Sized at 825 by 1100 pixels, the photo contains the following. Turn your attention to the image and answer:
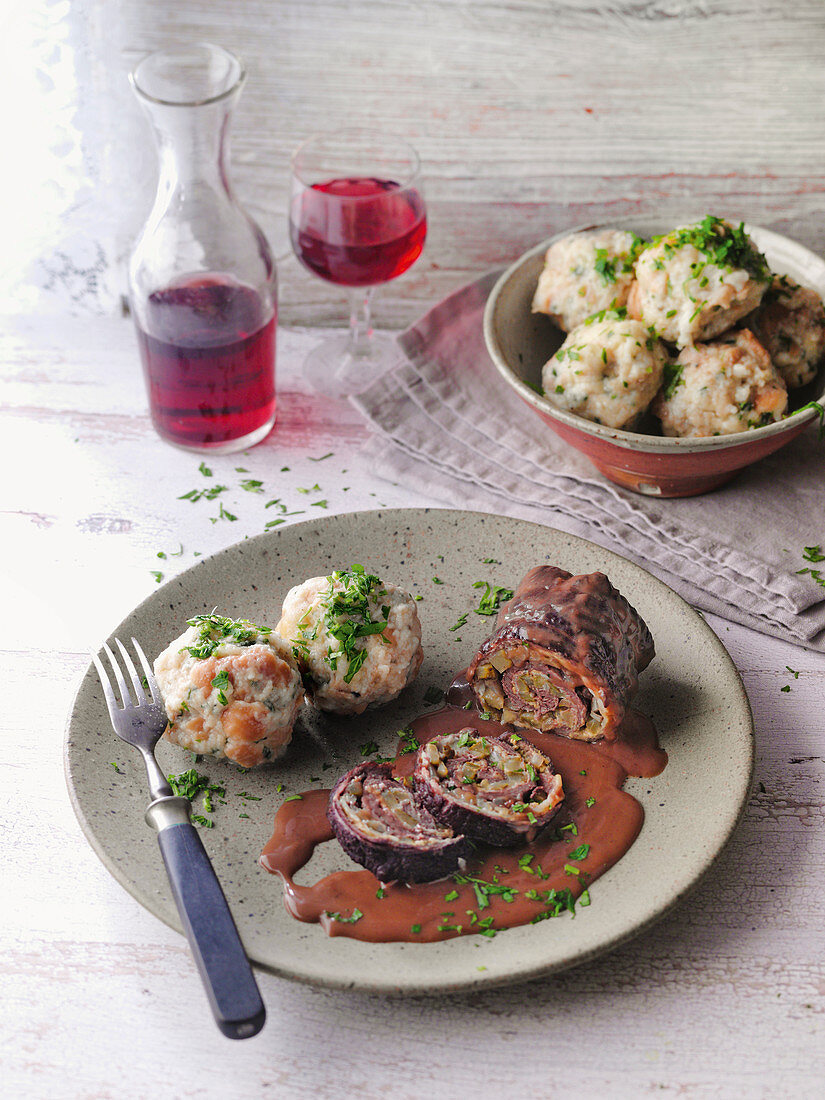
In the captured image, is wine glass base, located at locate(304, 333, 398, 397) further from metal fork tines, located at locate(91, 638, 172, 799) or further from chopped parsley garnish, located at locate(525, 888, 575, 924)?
chopped parsley garnish, located at locate(525, 888, 575, 924)

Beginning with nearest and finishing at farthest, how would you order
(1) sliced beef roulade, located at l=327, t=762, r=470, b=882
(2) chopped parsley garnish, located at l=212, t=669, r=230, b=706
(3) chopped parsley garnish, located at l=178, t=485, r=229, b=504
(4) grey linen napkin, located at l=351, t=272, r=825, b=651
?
1. (1) sliced beef roulade, located at l=327, t=762, r=470, b=882
2. (2) chopped parsley garnish, located at l=212, t=669, r=230, b=706
3. (4) grey linen napkin, located at l=351, t=272, r=825, b=651
4. (3) chopped parsley garnish, located at l=178, t=485, r=229, b=504

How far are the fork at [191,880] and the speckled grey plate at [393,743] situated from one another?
5cm

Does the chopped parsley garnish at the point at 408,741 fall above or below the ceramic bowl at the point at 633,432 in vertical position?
below

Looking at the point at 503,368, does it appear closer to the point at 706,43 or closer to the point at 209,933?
the point at 706,43

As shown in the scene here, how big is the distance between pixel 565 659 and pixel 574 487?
86 centimetres

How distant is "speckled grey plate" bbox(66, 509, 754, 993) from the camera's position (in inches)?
64.1

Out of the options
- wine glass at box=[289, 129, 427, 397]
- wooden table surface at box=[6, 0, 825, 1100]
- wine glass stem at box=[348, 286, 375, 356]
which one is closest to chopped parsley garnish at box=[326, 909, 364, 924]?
wooden table surface at box=[6, 0, 825, 1100]

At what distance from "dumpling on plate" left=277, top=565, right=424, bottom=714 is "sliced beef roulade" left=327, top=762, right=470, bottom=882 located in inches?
6.2

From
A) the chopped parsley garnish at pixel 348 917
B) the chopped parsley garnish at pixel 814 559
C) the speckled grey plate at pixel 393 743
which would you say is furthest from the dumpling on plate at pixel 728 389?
the chopped parsley garnish at pixel 348 917

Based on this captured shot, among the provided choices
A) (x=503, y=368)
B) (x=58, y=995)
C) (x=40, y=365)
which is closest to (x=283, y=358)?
(x=40, y=365)

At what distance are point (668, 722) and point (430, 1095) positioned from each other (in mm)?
806

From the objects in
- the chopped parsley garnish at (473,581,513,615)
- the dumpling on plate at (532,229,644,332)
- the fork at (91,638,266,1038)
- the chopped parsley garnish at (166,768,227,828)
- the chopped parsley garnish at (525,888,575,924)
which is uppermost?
the dumpling on plate at (532,229,644,332)

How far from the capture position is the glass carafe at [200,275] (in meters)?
2.64

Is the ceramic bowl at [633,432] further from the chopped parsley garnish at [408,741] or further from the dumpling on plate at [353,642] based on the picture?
the chopped parsley garnish at [408,741]
